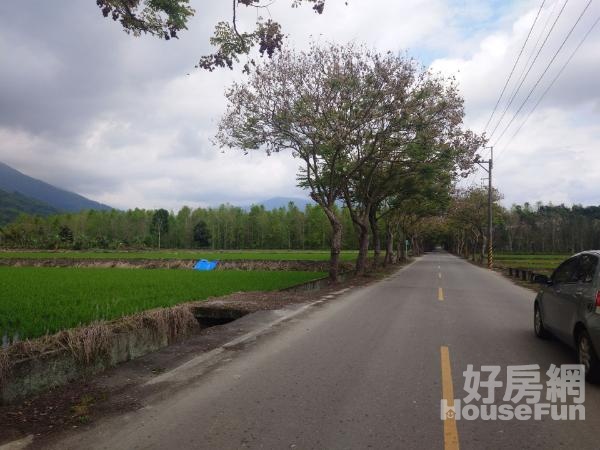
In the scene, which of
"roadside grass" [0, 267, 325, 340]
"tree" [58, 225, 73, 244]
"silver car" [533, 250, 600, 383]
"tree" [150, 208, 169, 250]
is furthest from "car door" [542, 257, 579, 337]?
"tree" [150, 208, 169, 250]

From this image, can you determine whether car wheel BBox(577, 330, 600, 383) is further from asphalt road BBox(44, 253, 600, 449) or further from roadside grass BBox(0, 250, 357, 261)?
roadside grass BBox(0, 250, 357, 261)

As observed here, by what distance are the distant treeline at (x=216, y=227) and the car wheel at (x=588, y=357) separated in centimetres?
8474

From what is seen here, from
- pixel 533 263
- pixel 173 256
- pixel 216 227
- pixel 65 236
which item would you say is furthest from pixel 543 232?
pixel 65 236

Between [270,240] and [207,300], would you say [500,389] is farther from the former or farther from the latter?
[270,240]

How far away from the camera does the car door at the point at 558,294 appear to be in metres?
6.72

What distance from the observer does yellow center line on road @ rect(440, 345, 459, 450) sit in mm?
3865

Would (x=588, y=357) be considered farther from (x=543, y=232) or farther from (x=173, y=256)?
(x=543, y=232)

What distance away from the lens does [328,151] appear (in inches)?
729

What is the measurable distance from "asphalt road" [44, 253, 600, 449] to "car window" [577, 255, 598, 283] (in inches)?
50.3

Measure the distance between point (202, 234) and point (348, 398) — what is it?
3869 inches

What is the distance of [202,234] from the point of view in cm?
10062

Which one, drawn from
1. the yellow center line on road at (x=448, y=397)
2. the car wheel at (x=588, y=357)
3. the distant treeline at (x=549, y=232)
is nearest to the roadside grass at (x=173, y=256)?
the yellow center line on road at (x=448, y=397)

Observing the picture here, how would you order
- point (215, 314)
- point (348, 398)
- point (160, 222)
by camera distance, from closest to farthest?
point (348, 398), point (215, 314), point (160, 222)

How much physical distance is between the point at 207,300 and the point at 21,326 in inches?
216
